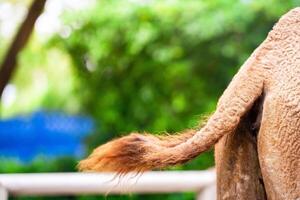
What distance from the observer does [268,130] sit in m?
1.86

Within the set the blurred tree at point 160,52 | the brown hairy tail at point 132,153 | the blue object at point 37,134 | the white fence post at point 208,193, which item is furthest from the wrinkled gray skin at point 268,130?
the blue object at point 37,134

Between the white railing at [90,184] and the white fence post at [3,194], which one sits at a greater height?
the white railing at [90,184]

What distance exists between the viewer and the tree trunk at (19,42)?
829cm

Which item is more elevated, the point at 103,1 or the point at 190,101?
the point at 103,1

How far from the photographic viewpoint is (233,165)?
1.95 metres

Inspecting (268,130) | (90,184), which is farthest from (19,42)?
(268,130)

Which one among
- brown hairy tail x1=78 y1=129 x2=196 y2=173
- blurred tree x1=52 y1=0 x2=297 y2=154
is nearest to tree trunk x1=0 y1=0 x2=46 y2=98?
blurred tree x1=52 y1=0 x2=297 y2=154

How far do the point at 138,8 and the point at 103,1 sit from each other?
621 millimetres

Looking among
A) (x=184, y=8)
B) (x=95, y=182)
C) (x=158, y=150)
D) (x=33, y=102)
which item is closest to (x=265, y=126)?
(x=158, y=150)

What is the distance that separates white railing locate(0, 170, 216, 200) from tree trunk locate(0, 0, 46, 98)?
190 inches

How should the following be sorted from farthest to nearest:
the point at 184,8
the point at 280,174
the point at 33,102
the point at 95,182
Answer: the point at 33,102
the point at 184,8
the point at 95,182
the point at 280,174

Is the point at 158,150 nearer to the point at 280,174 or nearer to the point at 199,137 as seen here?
the point at 199,137

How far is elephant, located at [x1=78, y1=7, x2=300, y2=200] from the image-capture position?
1.82m

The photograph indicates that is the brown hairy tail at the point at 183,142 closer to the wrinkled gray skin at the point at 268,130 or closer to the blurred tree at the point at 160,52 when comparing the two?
the wrinkled gray skin at the point at 268,130
